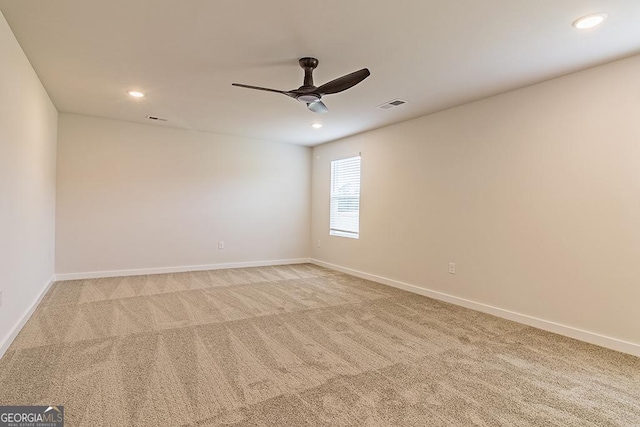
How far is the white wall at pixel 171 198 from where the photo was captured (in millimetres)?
4812

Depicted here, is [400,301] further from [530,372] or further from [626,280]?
[626,280]

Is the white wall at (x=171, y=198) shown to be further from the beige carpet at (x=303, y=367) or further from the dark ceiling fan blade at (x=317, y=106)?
the dark ceiling fan blade at (x=317, y=106)

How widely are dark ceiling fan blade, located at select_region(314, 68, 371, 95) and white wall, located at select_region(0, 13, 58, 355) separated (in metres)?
2.26

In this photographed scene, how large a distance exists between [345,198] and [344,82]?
341 centimetres

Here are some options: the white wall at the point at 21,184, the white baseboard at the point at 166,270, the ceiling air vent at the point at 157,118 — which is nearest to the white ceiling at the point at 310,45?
the white wall at the point at 21,184

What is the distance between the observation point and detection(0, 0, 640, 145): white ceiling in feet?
6.97

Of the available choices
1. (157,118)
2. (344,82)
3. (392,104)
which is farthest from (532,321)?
(157,118)

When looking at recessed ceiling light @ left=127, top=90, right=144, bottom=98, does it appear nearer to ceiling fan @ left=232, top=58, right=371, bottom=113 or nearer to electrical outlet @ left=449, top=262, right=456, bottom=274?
ceiling fan @ left=232, top=58, right=371, bottom=113

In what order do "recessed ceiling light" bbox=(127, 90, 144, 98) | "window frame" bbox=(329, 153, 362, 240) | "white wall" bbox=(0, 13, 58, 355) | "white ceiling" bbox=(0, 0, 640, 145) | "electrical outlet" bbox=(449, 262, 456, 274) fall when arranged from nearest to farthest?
"white ceiling" bbox=(0, 0, 640, 145), "white wall" bbox=(0, 13, 58, 355), "recessed ceiling light" bbox=(127, 90, 144, 98), "electrical outlet" bbox=(449, 262, 456, 274), "window frame" bbox=(329, 153, 362, 240)

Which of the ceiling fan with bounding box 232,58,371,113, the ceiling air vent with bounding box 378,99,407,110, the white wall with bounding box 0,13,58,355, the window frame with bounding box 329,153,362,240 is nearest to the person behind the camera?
the white wall with bounding box 0,13,58,355

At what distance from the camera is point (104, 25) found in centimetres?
236

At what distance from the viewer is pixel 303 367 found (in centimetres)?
231

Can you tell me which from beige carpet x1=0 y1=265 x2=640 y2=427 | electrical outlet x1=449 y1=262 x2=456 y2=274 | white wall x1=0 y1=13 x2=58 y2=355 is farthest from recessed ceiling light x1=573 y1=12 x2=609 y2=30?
white wall x1=0 y1=13 x2=58 y2=355

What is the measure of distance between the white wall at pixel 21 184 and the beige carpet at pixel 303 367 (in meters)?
0.29
